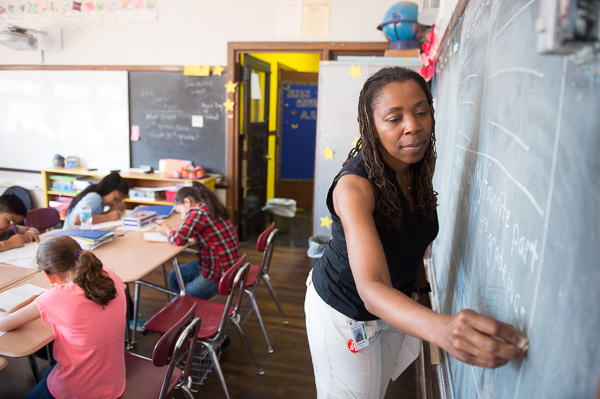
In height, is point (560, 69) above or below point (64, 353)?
above

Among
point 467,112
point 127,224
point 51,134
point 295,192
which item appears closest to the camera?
point 467,112

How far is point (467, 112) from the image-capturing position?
1.29 meters

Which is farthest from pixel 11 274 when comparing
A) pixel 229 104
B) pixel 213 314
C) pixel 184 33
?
pixel 184 33

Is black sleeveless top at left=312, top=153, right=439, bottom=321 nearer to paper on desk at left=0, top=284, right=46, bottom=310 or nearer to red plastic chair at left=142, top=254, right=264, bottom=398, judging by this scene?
red plastic chair at left=142, top=254, right=264, bottom=398

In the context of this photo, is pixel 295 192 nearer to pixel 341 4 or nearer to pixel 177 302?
pixel 341 4

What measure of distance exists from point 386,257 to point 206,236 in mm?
1908

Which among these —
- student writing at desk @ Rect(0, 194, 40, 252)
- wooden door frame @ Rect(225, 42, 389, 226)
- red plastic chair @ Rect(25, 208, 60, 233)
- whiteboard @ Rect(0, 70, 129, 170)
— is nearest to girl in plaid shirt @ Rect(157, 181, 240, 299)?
student writing at desk @ Rect(0, 194, 40, 252)

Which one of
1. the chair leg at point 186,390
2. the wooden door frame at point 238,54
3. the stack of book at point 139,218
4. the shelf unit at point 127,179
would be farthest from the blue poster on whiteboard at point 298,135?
the chair leg at point 186,390

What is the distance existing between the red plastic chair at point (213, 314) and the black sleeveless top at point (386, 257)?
3.70 ft

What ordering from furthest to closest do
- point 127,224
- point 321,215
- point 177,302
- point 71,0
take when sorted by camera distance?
point 71,0
point 321,215
point 127,224
point 177,302

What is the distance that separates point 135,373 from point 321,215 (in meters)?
2.62

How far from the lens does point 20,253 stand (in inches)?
99.8

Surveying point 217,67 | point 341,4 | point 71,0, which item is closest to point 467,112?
point 341,4

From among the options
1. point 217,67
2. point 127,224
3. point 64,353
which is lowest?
point 64,353
